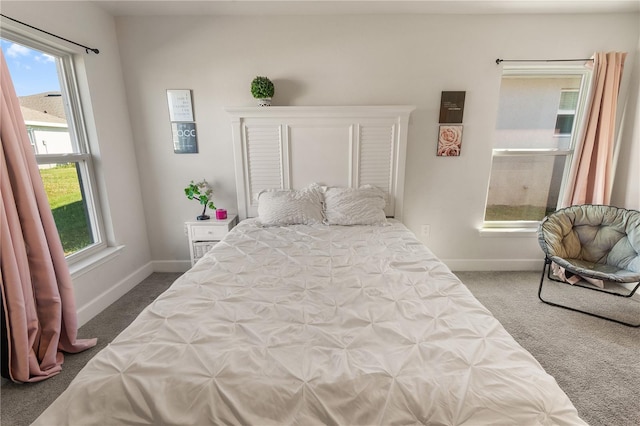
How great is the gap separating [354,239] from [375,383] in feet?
4.09

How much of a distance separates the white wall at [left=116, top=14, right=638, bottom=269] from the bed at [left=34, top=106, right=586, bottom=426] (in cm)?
158

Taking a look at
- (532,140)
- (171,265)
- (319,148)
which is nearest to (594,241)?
(532,140)

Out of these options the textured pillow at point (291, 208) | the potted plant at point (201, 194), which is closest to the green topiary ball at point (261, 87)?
the textured pillow at point (291, 208)

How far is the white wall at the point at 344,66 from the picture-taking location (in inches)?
99.6

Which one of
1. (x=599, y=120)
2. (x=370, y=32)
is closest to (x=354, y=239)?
(x=370, y=32)

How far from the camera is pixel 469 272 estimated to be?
2.98 meters

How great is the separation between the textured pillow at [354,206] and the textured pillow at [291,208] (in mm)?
100

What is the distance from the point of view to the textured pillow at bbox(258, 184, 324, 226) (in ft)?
7.83

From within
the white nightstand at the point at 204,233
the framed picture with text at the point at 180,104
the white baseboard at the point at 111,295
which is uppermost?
the framed picture with text at the point at 180,104

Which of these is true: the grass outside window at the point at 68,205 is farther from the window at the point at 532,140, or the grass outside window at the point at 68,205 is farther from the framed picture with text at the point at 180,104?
the window at the point at 532,140

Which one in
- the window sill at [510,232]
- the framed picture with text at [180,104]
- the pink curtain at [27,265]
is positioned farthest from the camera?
the window sill at [510,232]

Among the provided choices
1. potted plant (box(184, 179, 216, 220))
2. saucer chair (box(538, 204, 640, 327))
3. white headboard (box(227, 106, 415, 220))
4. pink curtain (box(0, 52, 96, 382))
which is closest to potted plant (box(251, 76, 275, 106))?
white headboard (box(227, 106, 415, 220))

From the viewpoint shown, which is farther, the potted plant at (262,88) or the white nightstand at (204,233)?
the white nightstand at (204,233)

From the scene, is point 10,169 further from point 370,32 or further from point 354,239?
point 370,32
